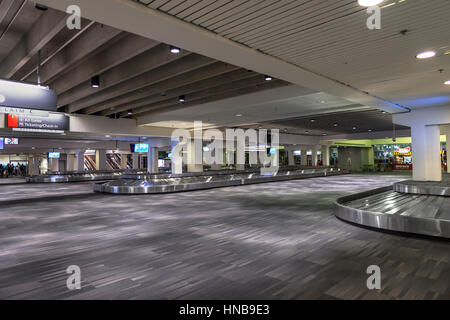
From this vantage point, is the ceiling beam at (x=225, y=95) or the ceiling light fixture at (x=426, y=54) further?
the ceiling beam at (x=225, y=95)

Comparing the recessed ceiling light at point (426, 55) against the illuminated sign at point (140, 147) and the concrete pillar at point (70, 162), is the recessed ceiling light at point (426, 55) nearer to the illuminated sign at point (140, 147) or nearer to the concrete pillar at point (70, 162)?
the illuminated sign at point (140, 147)

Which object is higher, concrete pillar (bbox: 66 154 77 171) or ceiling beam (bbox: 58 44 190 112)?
ceiling beam (bbox: 58 44 190 112)

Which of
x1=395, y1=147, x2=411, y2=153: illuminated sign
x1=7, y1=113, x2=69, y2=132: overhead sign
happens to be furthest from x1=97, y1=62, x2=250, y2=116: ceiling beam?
x1=395, y1=147, x2=411, y2=153: illuminated sign

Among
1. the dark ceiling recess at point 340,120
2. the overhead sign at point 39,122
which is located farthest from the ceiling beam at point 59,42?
the dark ceiling recess at point 340,120

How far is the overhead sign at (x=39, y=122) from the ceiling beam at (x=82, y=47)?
3007mm

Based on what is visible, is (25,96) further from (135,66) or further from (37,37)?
(135,66)

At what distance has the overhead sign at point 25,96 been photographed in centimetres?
597

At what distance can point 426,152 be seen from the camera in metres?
12.8

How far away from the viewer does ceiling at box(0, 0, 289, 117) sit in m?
5.78

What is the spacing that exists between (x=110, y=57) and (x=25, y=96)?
85.6 inches

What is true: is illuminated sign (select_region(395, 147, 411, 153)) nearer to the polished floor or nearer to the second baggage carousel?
the second baggage carousel

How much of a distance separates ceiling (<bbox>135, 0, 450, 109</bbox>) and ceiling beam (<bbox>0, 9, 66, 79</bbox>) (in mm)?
2862
